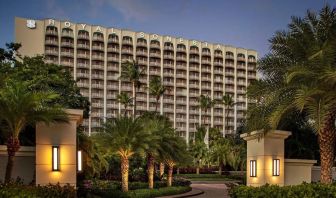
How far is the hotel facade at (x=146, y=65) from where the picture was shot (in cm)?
10900

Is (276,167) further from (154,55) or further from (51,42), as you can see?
Result: (154,55)

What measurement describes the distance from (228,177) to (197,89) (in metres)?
64.3

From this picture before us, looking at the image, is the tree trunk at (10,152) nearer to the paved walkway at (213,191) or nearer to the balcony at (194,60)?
the paved walkway at (213,191)

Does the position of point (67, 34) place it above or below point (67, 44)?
above

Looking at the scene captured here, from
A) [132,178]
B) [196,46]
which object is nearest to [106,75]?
[196,46]

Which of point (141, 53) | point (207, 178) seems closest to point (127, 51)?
point (141, 53)

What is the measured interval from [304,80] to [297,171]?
6.97 m

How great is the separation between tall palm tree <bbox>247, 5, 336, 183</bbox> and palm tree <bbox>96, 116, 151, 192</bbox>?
9.08m

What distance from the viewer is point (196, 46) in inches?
4867

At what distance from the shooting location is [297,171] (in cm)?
2372

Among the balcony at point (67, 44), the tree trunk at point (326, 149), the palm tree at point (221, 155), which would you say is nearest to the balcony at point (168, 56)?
the balcony at point (67, 44)

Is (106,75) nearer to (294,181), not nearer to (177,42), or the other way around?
(177,42)

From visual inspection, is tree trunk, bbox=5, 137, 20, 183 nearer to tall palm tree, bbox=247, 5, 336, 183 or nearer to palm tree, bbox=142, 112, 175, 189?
tall palm tree, bbox=247, 5, 336, 183

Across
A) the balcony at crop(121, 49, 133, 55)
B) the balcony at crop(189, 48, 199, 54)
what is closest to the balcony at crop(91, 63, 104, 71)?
the balcony at crop(121, 49, 133, 55)
